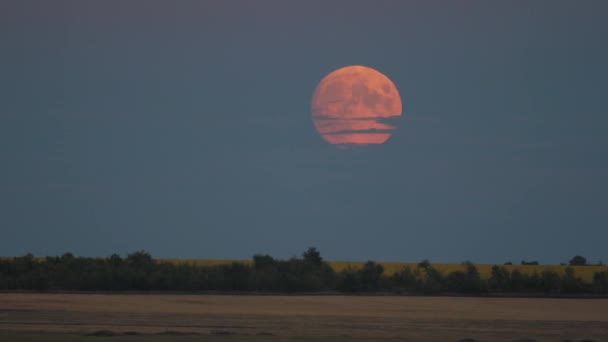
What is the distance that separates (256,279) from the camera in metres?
59.9

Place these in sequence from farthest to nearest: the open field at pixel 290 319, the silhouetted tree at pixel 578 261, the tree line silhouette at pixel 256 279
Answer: the silhouetted tree at pixel 578 261, the tree line silhouette at pixel 256 279, the open field at pixel 290 319

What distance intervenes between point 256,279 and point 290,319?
79.1ft

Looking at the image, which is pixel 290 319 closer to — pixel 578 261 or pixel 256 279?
pixel 256 279

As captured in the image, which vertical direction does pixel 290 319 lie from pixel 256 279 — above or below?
below

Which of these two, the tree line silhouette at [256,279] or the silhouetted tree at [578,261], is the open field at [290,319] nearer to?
the tree line silhouette at [256,279]

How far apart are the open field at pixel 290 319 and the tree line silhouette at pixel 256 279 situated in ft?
24.0

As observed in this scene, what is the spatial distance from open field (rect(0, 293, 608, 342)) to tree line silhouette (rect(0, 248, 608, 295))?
732 cm

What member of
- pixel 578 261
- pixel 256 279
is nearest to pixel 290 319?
pixel 256 279

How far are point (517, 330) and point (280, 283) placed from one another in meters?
27.5

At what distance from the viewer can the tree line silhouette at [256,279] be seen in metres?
58.3

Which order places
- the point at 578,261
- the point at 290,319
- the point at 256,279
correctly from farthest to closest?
the point at 578,261, the point at 256,279, the point at 290,319

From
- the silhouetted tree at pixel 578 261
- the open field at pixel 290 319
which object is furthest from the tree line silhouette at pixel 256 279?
the silhouetted tree at pixel 578 261

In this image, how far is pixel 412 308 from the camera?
44.2 metres

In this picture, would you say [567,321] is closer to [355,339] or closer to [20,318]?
[355,339]
